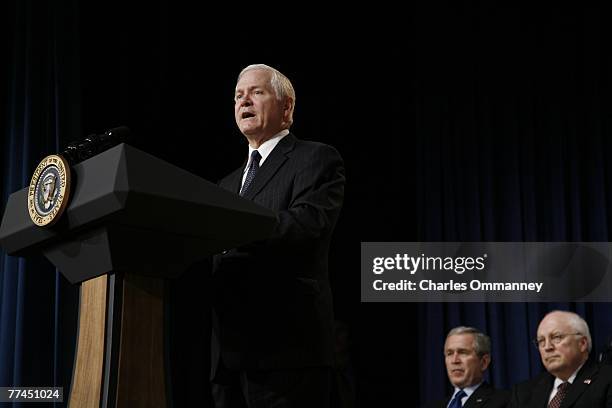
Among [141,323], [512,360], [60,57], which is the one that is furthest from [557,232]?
[141,323]

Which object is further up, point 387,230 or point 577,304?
point 387,230

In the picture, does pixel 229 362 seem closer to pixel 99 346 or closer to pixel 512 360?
pixel 99 346

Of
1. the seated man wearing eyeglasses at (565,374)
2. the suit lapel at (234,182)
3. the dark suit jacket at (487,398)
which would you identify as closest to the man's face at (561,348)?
the seated man wearing eyeglasses at (565,374)

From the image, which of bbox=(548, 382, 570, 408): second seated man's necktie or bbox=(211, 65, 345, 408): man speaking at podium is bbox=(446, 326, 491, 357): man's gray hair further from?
bbox=(211, 65, 345, 408): man speaking at podium

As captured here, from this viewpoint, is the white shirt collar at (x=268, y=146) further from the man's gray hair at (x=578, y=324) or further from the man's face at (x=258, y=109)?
the man's gray hair at (x=578, y=324)

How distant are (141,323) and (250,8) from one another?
4.04 metres

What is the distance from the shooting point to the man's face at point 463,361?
478cm

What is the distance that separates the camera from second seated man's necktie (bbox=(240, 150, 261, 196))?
6.42 ft

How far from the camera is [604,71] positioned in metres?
5.23

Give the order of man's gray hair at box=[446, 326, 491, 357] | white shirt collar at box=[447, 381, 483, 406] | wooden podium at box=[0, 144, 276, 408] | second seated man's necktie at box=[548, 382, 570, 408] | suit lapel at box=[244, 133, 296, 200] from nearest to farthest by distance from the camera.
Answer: wooden podium at box=[0, 144, 276, 408]
suit lapel at box=[244, 133, 296, 200]
second seated man's necktie at box=[548, 382, 570, 408]
white shirt collar at box=[447, 381, 483, 406]
man's gray hair at box=[446, 326, 491, 357]

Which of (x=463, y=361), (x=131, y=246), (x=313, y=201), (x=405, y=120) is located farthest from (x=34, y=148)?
(x=131, y=246)

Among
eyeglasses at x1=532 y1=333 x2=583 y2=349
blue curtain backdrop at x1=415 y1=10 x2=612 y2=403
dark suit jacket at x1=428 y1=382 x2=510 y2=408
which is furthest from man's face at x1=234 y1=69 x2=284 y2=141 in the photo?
blue curtain backdrop at x1=415 y1=10 x2=612 y2=403

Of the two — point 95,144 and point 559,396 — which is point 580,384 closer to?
point 559,396

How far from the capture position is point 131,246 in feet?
4.82
